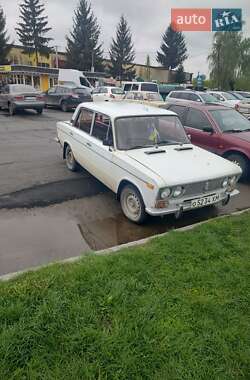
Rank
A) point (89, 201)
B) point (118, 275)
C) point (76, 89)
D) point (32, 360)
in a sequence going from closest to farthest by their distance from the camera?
point (32, 360) < point (118, 275) < point (89, 201) < point (76, 89)

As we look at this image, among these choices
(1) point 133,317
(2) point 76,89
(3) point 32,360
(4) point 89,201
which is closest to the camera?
(3) point 32,360

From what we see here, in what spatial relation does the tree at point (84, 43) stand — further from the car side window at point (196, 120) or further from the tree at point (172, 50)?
the car side window at point (196, 120)

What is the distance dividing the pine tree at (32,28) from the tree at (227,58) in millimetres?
26733

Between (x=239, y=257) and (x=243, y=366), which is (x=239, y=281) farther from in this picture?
(x=243, y=366)

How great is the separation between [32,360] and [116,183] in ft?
9.67

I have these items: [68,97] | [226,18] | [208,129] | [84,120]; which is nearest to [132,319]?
[84,120]

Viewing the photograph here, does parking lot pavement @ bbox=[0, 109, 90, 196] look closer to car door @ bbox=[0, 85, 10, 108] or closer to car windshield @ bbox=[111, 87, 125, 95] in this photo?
car door @ bbox=[0, 85, 10, 108]

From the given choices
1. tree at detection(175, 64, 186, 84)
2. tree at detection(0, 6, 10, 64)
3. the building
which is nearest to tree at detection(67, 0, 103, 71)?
the building

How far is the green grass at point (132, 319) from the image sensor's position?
2.12 m

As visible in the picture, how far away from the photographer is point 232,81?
43.0 m

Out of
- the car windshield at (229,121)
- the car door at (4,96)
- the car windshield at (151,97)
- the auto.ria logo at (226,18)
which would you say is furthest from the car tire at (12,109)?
the car windshield at (229,121)

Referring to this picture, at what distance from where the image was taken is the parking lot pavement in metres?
6.17

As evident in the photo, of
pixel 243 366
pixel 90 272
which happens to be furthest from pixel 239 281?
pixel 90 272

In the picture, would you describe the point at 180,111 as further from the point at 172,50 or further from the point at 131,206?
the point at 172,50
